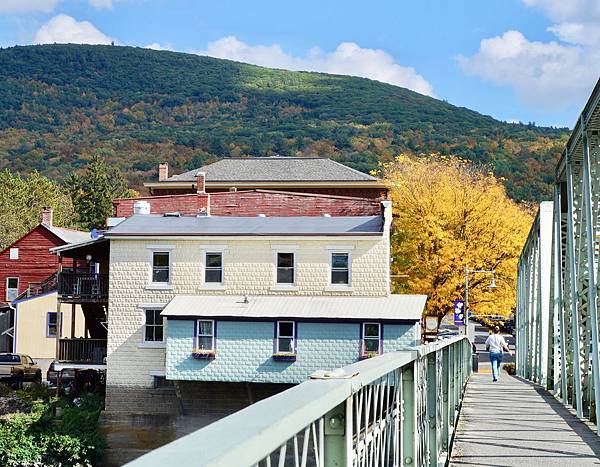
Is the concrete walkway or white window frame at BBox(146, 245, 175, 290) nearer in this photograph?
the concrete walkway

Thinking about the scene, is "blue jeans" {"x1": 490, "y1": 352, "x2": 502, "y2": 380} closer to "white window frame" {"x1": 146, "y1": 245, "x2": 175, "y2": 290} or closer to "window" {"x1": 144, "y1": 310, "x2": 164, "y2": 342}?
"white window frame" {"x1": 146, "y1": 245, "x2": 175, "y2": 290}

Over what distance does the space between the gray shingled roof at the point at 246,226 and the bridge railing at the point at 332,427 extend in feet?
121

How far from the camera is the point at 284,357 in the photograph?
4297 centimetres

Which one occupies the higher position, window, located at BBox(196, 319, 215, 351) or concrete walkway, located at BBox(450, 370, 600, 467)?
window, located at BBox(196, 319, 215, 351)

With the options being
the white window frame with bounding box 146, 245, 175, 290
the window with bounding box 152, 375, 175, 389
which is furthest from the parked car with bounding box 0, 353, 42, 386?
the white window frame with bounding box 146, 245, 175, 290

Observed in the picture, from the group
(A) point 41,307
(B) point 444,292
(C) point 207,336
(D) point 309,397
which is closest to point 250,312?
(C) point 207,336

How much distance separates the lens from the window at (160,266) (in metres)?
46.2

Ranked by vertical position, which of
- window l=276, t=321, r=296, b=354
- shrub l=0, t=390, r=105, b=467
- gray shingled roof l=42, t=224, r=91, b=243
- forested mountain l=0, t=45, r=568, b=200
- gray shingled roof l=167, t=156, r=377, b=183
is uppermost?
forested mountain l=0, t=45, r=568, b=200

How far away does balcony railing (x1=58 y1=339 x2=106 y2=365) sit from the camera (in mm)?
47688

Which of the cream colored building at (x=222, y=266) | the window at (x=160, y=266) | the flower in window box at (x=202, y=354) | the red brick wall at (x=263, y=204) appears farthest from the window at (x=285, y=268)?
the red brick wall at (x=263, y=204)

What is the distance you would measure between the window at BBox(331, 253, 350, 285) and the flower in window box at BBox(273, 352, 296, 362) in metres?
3.74

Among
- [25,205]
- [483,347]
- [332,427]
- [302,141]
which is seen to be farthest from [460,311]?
[302,141]

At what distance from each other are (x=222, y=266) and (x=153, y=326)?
162 inches

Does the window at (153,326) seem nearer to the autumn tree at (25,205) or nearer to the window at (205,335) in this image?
the window at (205,335)
